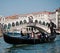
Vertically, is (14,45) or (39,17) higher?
(39,17)

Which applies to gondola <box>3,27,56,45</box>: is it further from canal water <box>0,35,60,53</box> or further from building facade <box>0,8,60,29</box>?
building facade <box>0,8,60,29</box>

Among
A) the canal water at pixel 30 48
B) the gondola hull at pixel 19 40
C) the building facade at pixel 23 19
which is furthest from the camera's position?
the building facade at pixel 23 19

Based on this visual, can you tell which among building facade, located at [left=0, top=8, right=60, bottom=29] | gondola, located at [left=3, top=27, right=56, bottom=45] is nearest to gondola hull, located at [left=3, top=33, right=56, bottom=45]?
gondola, located at [left=3, top=27, right=56, bottom=45]

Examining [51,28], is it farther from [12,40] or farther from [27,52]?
[27,52]

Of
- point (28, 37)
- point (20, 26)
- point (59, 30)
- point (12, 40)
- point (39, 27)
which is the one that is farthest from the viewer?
point (59, 30)

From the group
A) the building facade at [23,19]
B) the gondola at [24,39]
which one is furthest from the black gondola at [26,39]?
the building facade at [23,19]

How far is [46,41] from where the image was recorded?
136 inches

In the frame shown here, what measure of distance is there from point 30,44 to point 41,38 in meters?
0.22

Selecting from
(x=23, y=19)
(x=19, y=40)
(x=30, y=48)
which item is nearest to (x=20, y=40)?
(x=19, y=40)

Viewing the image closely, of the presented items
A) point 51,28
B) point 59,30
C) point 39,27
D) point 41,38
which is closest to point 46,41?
point 41,38

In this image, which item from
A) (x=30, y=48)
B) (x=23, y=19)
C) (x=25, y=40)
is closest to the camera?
(x=30, y=48)

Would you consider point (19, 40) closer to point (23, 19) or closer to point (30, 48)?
point (30, 48)

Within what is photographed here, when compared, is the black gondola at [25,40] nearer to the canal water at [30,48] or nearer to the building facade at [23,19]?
the canal water at [30,48]

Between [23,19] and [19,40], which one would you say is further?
[23,19]
